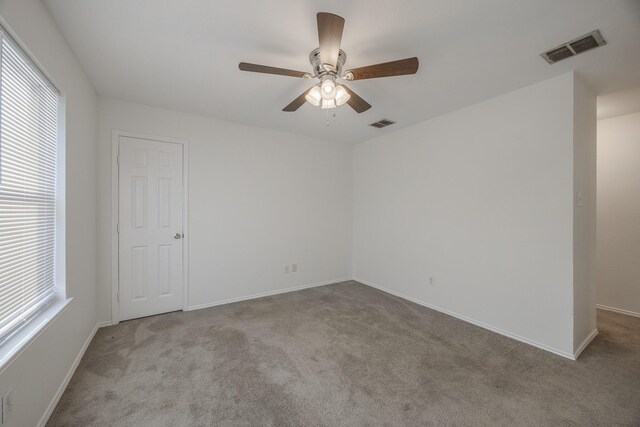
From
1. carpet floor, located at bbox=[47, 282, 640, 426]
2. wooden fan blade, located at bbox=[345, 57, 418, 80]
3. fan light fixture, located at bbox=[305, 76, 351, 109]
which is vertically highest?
wooden fan blade, located at bbox=[345, 57, 418, 80]

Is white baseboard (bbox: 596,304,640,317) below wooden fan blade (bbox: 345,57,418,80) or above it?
below

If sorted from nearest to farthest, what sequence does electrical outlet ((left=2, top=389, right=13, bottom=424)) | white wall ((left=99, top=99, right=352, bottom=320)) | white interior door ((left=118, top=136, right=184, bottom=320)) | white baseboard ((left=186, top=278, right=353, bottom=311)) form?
electrical outlet ((left=2, top=389, right=13, bottom=424)) < white interior door ((left=118, top=136, right=184, bottom=320)) < white wall ((left=99, top=99, right=352, bottom=320)) < white baseboard ((left=186, top=278, right=353, bottom=311))

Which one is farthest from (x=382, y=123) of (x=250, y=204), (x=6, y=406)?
(x=6, y=406)

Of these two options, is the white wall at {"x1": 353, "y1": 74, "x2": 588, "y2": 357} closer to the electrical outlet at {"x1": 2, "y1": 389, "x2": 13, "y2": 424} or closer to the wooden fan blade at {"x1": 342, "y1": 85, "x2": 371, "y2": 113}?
the wooden fan blade at {"x1": 342, "y1": 85, "x2": 371, "y2": 113}

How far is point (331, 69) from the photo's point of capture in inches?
71.3

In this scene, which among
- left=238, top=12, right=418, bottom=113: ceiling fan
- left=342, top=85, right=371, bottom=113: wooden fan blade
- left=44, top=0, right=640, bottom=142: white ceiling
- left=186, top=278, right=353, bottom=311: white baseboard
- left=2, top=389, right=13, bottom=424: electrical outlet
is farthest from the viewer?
left=186, top=278, right=353, bottom=311: white baseboard

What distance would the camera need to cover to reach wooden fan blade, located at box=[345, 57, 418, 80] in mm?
1681

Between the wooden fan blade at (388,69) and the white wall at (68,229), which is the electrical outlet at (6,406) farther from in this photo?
the wooden fan blade at (388,69)

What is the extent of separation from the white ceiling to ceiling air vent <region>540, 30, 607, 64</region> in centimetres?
6

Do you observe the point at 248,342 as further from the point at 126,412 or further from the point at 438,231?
the point at 438,231

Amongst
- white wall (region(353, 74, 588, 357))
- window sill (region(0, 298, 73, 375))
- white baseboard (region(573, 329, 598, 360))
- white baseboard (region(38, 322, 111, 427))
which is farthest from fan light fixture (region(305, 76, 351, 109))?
white baseboard (region(573, 329, 598, 360))

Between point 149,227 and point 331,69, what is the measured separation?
277 cm

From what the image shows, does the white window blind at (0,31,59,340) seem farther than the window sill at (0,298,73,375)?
Yes

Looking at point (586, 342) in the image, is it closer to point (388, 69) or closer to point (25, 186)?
point (388, 69)
